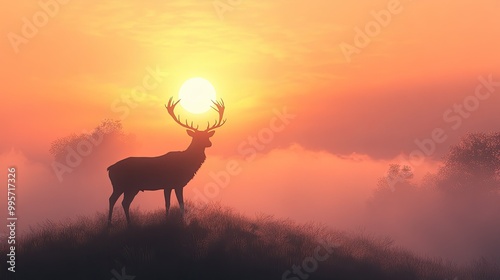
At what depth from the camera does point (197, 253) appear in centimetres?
1722

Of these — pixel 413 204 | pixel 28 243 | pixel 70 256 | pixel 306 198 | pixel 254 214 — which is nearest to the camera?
pixel 70 256

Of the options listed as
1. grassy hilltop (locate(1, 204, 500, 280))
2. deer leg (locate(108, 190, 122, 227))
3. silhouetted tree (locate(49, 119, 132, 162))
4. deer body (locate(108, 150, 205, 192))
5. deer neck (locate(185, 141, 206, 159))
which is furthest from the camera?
silhouetted tree (locate(49, 119, 132, 162))

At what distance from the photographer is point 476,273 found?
74.4ft

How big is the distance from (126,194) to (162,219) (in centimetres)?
141

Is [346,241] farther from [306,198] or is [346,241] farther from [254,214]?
[306,198]

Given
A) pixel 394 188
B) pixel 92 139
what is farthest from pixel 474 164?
pixel 92 139

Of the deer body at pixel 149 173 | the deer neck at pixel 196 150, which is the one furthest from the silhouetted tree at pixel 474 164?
the deer body at pixel 149 173

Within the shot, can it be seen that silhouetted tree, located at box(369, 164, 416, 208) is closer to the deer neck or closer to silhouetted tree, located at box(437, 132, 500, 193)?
silhouetted tree, located at box(437, 132, 500, 193)

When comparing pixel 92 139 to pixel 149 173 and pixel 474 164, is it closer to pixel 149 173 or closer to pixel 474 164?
pixel 474 164

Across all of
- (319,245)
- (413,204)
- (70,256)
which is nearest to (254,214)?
(319,245)

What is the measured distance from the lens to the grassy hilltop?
54.7 feet

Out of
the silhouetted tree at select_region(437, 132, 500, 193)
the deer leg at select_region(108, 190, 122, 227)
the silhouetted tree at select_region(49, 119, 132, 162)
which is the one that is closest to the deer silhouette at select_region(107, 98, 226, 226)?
the deer leg at select_region(108, 190, 122, 227)

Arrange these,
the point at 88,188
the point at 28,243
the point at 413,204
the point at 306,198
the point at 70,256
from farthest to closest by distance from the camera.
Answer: the point at 306,198 < the point at 88,188 < the point at 413,204 < the point at 28,243 < the point at 70,256

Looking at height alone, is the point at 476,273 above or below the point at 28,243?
below
